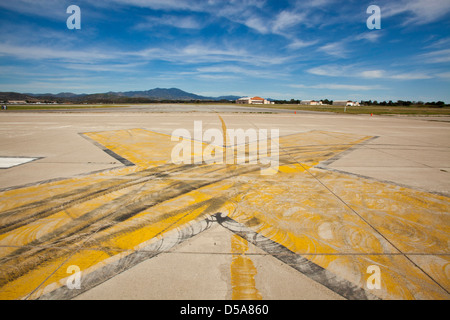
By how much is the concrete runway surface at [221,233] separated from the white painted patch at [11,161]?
0.09m

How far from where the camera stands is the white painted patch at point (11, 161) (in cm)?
577

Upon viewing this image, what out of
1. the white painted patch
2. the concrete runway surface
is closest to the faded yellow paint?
the concrete runway surface

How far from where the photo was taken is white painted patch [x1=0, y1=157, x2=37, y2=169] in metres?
5.77

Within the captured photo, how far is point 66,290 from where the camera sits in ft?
6.54

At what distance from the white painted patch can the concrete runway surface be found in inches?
3.6

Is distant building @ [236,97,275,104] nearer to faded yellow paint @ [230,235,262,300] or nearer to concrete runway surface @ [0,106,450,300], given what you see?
concrete runway surface @ [0,106,450,300]

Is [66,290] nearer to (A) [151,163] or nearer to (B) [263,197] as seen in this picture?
(B) [263,197]

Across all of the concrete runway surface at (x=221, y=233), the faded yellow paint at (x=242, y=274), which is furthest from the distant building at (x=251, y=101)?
the faded yellow paint at (x=242, y=274)

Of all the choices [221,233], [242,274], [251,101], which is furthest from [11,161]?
[251,101]

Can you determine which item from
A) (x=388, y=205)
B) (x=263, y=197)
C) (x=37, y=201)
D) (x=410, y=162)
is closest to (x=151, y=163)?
(x=37, y=201)

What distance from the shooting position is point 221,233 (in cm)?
288

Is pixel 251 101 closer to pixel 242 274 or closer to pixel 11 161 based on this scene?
pixel 11 161

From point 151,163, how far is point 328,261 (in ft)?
16.9

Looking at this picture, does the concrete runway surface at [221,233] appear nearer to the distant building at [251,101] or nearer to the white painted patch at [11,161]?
the white painted patch at [11,161]
